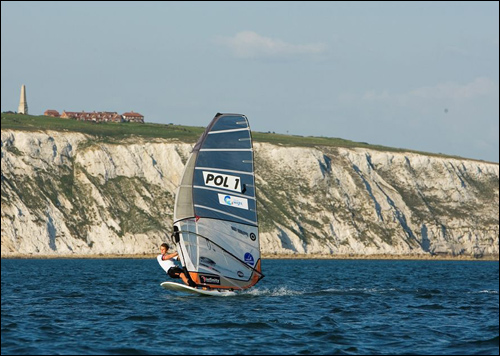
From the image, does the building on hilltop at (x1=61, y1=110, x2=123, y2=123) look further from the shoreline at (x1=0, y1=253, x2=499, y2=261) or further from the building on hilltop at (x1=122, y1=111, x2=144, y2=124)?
the shoreline at (x1=0, y1=253, x2=499, y2=261)

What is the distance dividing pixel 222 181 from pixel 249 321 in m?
10.1

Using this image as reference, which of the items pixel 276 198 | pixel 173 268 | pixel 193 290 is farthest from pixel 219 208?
pixel 276 198

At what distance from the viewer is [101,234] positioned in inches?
4429

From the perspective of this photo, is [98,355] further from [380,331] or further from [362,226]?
[362,226]

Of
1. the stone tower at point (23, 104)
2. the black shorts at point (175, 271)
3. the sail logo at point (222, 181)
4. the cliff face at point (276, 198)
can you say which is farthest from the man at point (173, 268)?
the stone tower at point (23, 104)

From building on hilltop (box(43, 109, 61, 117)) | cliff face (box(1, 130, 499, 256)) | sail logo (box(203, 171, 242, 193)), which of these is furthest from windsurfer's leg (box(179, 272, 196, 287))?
building on hilltop (box(43, 109, 61, 117))

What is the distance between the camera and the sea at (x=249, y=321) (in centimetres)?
2419

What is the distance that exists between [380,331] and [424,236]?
356ft

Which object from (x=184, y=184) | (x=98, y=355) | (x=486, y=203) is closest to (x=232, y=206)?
(x=184, y=184)

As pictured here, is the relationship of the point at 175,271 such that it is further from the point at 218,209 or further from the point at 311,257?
the point at 311,257

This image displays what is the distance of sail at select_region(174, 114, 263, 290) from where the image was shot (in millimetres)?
37969

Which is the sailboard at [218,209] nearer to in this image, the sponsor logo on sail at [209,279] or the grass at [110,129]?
the sponsor logo on sail at [209,279]

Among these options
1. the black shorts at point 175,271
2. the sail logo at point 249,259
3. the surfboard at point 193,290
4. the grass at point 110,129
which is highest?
the grass at point 110,129

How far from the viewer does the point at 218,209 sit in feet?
126
